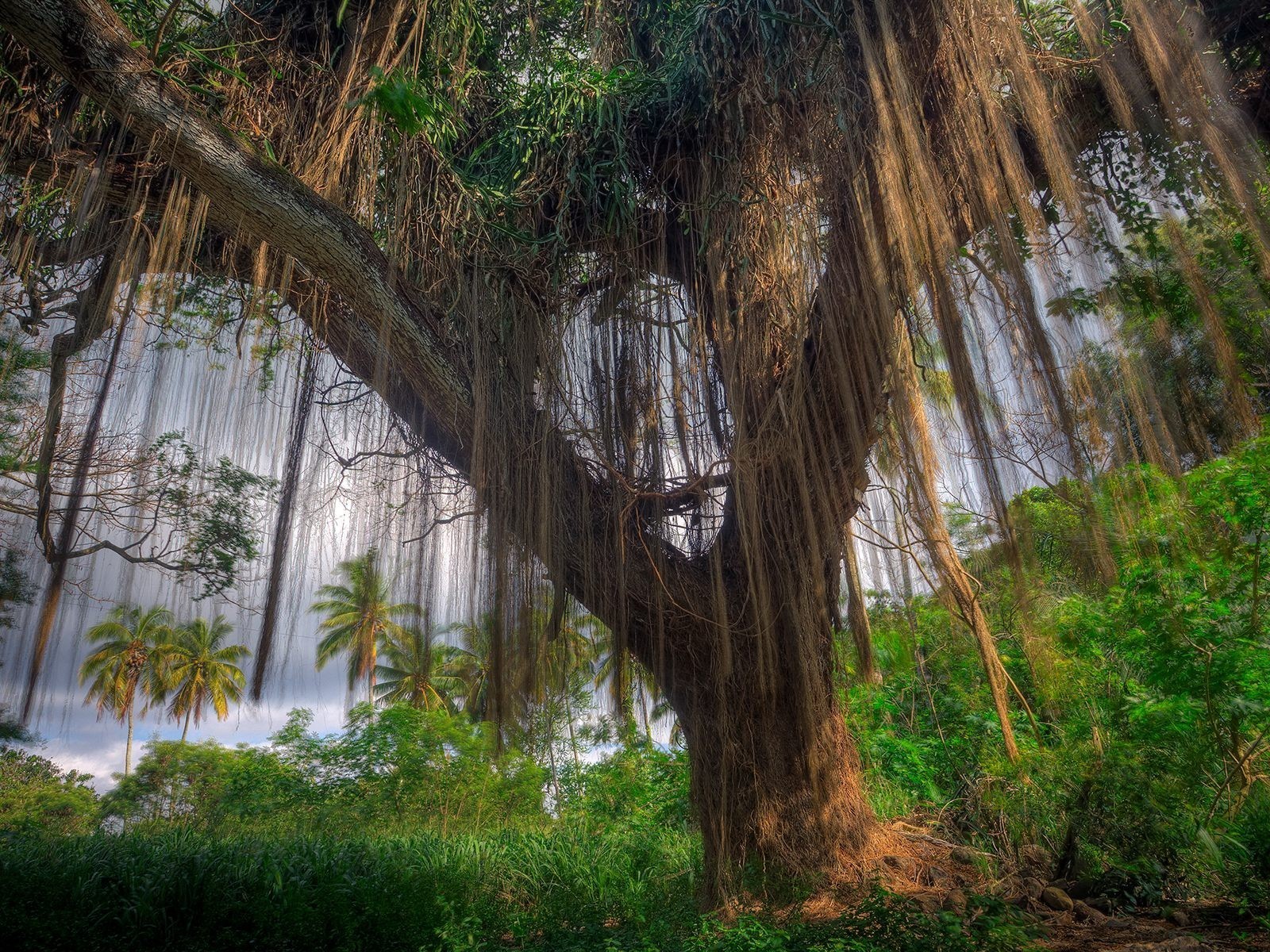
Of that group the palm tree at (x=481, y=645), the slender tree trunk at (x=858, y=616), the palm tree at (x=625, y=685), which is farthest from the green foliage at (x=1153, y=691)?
the palm tree at (x=481, y=645)

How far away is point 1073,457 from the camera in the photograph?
1932mm

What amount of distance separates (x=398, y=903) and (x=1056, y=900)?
150 inches

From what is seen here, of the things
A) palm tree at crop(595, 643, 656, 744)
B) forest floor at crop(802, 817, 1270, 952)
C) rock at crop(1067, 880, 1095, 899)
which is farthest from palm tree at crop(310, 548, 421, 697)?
rock at crop(1067, 880, 1095, 899)

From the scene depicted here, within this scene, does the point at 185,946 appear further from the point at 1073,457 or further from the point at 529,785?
the point at 529,785

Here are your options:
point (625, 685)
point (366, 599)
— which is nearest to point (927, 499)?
point (625, 685)

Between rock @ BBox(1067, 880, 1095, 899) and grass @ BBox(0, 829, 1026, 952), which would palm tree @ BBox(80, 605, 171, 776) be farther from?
rock @ BBox(1067, 880, 1095, 899)

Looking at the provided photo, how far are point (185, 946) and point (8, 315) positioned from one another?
3.50 metres

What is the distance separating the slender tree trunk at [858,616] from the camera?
3.41 metres

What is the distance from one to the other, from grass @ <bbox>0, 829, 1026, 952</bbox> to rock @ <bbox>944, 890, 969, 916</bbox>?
93 millimetres

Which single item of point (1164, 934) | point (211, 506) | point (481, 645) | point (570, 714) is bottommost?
point (1164, 934)

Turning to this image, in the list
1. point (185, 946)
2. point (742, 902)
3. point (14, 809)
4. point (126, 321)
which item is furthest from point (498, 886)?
point (14, 809)

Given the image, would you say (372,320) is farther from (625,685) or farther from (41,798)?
(41,798)

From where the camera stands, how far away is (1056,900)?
12.5ft

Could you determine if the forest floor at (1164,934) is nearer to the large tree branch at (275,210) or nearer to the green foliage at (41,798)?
the large tree branch at (275,210)
